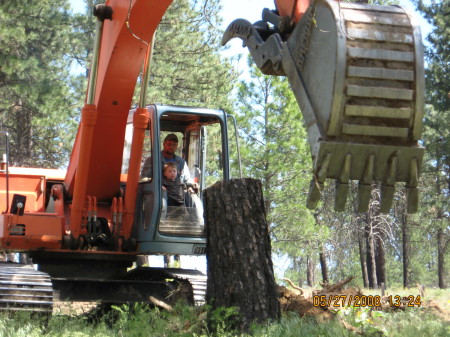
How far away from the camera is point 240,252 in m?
6.80

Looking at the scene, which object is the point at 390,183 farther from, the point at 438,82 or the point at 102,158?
the point at 438,82

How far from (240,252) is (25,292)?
2.23 metres

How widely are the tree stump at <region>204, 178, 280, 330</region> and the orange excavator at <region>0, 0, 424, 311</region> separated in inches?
55.9

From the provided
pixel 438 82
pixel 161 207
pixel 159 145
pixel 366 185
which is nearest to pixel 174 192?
pixel 161 207

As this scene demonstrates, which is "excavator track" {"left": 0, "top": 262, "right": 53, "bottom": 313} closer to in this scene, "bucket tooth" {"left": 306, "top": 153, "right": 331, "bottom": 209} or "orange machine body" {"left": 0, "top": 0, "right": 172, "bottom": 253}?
"orange machine body" {"left": 0, "top": 0, "right": 172, "bottom": 253}

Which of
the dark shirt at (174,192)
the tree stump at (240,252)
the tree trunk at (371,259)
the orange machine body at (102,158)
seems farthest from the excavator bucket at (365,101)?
the tree trunk at (371,259)

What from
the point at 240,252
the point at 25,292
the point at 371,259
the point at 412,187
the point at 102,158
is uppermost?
the point at 102,158

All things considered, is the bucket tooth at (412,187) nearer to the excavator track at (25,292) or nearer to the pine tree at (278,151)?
the excavator track at (25,292)

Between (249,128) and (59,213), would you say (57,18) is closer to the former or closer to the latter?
(249,128)

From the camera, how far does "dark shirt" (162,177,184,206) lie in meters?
8.91

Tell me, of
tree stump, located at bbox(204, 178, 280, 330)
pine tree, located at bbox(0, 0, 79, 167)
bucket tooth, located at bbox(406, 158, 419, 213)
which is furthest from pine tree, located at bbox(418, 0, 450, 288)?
bucket tooth, located at bbox(406, 158, 419, 213)

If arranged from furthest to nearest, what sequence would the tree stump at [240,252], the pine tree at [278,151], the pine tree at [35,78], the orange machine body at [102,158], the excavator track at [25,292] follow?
the pine tree at [278,151] < the pine tree at [35,78] < the orange machine body at [102,158] < the excavator track at [25,292] < the tree stump at [240,252]

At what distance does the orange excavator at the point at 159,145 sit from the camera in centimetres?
501

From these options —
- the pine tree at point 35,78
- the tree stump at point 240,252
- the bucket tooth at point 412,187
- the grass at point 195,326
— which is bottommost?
the grass at point 195,326
